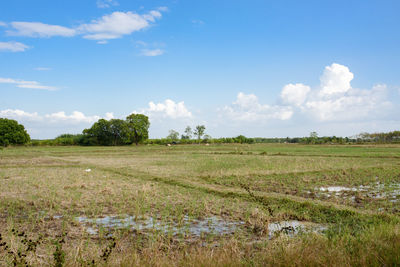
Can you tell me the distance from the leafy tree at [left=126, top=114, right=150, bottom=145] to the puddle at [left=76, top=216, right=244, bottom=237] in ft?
237

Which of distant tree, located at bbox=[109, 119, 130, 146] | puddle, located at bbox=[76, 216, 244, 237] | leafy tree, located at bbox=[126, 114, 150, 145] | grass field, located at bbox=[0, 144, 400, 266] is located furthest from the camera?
leafy tree, located at bbox=[126, 114, 150, 145]

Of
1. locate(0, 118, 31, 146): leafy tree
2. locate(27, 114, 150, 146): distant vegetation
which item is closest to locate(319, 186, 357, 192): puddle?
locate(27, 114, 150, 146): distant vegetation

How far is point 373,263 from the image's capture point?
4.64 metres

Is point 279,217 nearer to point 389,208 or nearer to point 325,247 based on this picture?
point 325,247

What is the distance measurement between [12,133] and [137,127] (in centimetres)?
2744

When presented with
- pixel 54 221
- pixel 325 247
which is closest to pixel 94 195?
pixel 54 221

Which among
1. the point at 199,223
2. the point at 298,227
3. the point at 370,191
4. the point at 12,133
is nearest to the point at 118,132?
the point at 12,133

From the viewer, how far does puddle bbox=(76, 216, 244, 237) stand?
7.76 m

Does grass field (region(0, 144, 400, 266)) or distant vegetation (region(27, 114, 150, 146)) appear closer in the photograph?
grass field (region(0, 144, 400, 266))

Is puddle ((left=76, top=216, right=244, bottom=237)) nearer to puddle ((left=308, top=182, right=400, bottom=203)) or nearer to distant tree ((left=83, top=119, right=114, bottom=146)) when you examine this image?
puddle ((left=308, top=182, right=400, bottom=203))

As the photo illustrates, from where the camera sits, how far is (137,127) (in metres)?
80.1

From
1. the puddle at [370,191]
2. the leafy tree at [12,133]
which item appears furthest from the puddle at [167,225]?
the leafy tree at [12,133]

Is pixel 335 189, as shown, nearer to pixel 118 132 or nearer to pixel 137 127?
pixel 137 127

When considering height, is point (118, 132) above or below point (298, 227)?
above
